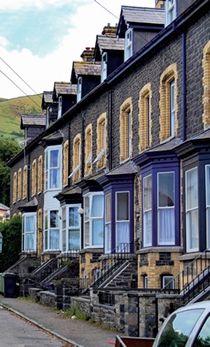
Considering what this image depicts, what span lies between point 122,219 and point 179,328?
1913 cm

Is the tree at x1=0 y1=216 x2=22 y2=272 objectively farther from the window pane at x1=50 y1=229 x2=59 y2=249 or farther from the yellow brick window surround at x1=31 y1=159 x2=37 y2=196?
the window pane at x1=50 y1=229 x2=59 y2=249

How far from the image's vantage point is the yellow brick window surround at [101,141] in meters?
32.1

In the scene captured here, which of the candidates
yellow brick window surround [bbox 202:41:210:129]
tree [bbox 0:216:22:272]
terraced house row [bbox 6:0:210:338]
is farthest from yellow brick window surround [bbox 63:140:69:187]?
yellow brick window surround [bbox 202:41:210:129]

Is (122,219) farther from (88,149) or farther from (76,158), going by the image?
(76,158)

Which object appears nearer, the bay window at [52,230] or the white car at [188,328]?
the white car at [188,328]

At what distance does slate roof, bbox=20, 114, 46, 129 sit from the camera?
51.2 metres

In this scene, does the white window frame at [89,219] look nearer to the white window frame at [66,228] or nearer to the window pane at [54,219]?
the white window frame at [66,228]

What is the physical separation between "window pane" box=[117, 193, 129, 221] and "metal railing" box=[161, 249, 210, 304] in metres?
5.14

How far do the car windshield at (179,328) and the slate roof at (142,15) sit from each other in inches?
817

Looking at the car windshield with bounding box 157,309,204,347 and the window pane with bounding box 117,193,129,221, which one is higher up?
the window pane with bounding box 117,193,129,221

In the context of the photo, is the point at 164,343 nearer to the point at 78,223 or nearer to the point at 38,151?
the point at 78,223

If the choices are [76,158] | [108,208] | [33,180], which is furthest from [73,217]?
[33,180]

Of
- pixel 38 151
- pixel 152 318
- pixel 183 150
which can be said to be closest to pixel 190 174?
pixel 183 150

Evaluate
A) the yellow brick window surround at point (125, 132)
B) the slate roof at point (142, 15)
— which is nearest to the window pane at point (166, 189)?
the yellow brick window surround at point (125, 132)
